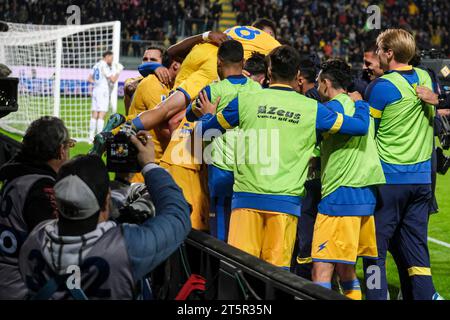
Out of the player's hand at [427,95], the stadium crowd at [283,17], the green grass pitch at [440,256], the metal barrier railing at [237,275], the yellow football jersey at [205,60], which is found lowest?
the green grass pitch at [440,256]

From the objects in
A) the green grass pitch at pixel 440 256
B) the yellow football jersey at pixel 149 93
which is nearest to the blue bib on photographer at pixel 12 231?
the yellow football jersey at pixel 149 93

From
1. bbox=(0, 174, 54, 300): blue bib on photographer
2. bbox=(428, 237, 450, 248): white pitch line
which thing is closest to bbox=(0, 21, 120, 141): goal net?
bbox=(428, 237, 450, 248): white pitch line

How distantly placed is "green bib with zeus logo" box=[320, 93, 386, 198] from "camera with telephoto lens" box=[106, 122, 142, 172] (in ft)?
6.89

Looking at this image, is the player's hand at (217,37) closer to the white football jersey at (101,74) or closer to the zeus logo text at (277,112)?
the zeus logo text at (277,112)

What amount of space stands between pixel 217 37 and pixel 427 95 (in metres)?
1.60

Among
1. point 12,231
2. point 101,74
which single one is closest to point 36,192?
point 12,231

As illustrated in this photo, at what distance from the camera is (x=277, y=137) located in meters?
4.90

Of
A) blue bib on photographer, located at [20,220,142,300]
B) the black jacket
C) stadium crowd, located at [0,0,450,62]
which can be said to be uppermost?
stadium crowd, located at [0,0,450,62]

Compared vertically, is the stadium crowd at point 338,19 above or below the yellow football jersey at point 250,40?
above

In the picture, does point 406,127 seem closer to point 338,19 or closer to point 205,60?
point 205,60

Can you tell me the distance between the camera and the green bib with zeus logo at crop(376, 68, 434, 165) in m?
5.54

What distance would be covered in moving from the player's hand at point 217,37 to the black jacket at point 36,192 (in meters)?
2.33

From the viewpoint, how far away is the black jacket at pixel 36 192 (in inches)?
144

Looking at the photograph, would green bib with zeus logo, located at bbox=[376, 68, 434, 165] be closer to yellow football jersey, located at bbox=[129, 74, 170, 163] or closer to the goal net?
yellow football jersey, located at bbox=[129, 74, 170, 163]
